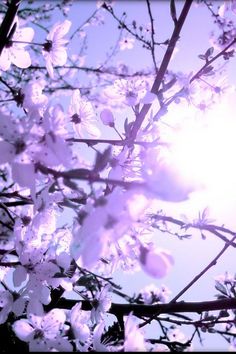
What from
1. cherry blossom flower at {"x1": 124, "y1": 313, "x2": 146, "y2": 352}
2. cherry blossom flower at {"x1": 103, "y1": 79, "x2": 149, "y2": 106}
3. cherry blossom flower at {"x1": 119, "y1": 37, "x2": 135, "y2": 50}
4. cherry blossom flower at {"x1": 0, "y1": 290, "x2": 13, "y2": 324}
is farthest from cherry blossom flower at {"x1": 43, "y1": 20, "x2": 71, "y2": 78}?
cherry blossom flower at {"x1": 119, "y1": 37, "x2": 135, "y2": 50}

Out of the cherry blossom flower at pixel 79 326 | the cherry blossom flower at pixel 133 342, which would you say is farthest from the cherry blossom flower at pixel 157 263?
the cherry blossom flower at pixel 79 326

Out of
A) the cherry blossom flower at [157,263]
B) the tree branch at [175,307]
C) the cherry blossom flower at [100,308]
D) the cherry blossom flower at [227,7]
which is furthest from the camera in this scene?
the cherry blossom flower at [227,7]

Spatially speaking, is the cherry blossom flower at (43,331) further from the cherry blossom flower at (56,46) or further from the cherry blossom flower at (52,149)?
the cherry blossom flower at (56,46)

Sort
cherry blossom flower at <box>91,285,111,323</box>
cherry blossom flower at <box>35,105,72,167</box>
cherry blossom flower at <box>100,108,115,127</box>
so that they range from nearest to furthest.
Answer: cherry blossom flower at <box>35,105,72,167</box> → cherry blossom flower at <box>100,108,115,127</box> → cherry blossom flower at <box>91,285,111,323</box>

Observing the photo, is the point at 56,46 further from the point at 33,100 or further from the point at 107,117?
the point at 33,100

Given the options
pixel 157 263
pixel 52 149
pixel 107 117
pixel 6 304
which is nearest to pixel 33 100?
pixel 52 149

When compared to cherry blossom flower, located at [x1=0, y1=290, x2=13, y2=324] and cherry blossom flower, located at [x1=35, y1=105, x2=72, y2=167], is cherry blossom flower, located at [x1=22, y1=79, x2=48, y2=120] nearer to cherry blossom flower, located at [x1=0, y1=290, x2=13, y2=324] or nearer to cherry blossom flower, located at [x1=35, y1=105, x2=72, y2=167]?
cherry blossom flower, located at [x1=35, y1=105, x2=72, y2=167]

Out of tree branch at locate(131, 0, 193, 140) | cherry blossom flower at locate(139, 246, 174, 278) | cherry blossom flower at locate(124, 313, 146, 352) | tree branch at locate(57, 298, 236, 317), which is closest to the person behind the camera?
cherry blossom flower at locate(139, 246, 174, 278)
